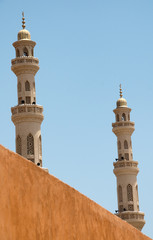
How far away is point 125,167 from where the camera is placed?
4169cm

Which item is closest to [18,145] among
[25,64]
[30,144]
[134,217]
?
[30,144]

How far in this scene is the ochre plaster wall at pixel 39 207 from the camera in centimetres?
379

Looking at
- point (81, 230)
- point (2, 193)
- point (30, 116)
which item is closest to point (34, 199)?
point (2, 193)

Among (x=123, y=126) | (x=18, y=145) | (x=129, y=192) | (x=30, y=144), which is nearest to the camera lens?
(x=30, y=144)

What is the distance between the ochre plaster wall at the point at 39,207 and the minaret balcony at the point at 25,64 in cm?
2809

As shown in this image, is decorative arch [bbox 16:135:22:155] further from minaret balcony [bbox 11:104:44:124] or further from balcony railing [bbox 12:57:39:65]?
balcony railing [bbox 12:57:39:65]

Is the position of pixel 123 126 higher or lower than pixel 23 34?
lower

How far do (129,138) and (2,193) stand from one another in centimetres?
4038

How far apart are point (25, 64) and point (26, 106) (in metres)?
2.60

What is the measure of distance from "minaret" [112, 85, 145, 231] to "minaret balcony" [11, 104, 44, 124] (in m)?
11.6

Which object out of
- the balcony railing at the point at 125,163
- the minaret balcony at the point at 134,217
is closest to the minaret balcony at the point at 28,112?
the balcony railing at the point at 125,163

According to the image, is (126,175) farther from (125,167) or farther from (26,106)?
(26,106)

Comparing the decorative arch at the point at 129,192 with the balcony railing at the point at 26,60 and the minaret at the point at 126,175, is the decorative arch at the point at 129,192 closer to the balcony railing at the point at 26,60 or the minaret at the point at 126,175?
the minaret at the point at 126,175

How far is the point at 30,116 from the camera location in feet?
104
